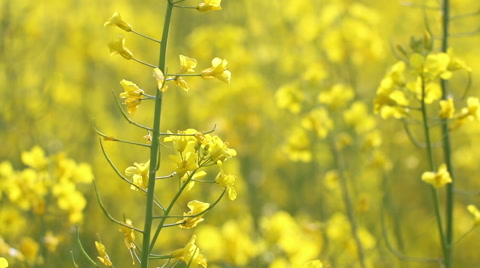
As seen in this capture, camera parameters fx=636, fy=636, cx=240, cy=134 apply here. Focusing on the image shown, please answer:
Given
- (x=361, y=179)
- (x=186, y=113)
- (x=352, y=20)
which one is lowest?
(x=361, y=179)

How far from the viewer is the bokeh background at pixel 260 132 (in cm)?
396

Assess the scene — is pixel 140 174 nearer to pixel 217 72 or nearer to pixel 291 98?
pixel 217 72

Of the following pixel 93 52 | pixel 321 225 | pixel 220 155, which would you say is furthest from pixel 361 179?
pixel 220 155

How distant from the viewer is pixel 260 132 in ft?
22.7

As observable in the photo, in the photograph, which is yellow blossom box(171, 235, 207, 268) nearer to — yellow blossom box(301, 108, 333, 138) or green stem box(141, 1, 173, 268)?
green stem box(141, 1, 173, 268)

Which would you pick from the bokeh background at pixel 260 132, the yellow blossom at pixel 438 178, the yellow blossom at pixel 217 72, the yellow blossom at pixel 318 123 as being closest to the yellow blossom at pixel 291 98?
the bokeh background at pixel 260 132

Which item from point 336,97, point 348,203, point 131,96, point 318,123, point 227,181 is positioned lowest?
point 348,203

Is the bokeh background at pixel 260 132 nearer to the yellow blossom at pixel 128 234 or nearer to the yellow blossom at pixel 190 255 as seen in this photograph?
the yellow blossom at pixel 128 234

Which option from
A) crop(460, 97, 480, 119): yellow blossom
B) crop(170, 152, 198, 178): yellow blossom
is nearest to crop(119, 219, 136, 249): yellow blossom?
crop(170, 152, 198, 178): yellow blossom

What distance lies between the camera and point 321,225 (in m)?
3.94

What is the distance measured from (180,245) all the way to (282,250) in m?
2.37

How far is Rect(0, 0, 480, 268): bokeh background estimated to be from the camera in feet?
13.0

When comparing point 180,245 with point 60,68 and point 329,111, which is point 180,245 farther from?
point 60,68

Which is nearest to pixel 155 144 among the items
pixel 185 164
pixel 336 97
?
pixel 185 164
